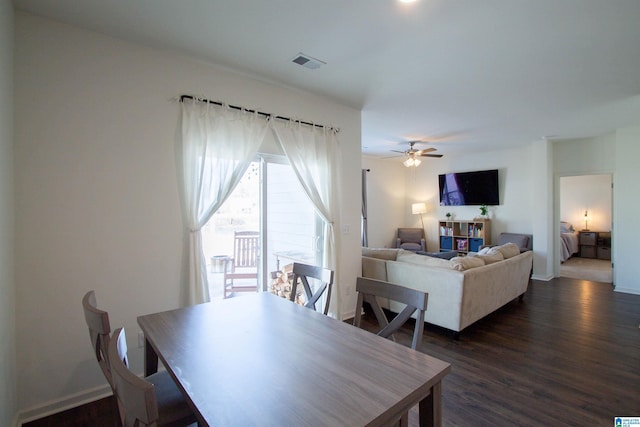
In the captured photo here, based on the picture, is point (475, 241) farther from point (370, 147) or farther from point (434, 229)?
point (370, 147)

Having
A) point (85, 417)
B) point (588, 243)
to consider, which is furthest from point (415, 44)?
point (588, 243)

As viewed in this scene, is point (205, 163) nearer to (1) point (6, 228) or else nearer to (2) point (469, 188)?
(1) point (6, 228)

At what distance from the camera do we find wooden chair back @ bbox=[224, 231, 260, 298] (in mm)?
2982

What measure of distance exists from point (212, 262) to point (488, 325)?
3.29 metres

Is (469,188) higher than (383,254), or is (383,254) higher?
(469,188)

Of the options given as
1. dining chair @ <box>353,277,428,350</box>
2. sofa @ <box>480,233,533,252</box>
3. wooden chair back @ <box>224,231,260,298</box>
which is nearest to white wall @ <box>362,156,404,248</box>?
sofa @ <box>480,233,533,252</box>

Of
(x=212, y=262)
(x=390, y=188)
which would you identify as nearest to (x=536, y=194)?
(x=390, y=188)

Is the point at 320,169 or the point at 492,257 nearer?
the point at 320,169

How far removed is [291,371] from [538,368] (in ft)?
8.54

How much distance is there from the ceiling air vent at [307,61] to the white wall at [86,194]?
2.78 feet

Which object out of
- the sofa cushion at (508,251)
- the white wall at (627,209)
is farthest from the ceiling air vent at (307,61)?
the white wall at (627,209)

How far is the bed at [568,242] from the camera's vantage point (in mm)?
7621

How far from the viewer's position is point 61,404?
6.87ft

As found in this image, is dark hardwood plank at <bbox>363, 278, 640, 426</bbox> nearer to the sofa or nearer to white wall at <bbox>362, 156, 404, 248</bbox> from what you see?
the sofa
